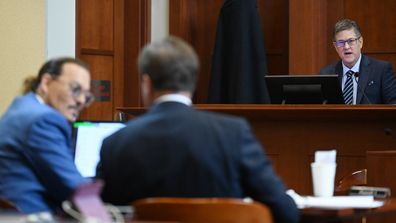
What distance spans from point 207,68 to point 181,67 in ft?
17.3

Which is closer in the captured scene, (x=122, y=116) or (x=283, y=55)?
(x=122, y=116)

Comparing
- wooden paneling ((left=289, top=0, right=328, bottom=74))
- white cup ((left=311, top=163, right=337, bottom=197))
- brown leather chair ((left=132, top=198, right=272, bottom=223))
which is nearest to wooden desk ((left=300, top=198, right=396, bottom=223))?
white cup ((left=311, top=163, right=337, bottom=197))

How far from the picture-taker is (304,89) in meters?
5.23

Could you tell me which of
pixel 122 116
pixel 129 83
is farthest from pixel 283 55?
pixel 122 116

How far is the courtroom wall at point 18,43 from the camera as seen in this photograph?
6570 mm

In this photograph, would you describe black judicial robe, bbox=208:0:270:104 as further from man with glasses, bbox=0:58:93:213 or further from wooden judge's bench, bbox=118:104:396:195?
man with glasses, bbox=0:58:93:213

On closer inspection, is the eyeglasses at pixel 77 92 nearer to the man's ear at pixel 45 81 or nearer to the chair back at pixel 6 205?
the man's ear at pixel 45 81

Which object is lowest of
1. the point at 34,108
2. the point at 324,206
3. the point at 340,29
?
the point at 324,206

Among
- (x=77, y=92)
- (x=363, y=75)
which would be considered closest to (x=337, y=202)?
(x=77, y=92)

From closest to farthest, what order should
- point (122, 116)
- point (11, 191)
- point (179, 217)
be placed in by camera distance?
point (179, 217)
point (11, 191)
point (122, 116)

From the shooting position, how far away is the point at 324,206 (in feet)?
9.66

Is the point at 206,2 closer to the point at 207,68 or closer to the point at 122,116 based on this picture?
the point at 207,68

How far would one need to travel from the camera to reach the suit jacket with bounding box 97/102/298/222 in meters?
2.71

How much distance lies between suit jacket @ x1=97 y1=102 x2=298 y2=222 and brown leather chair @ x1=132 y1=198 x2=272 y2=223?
0.36m
